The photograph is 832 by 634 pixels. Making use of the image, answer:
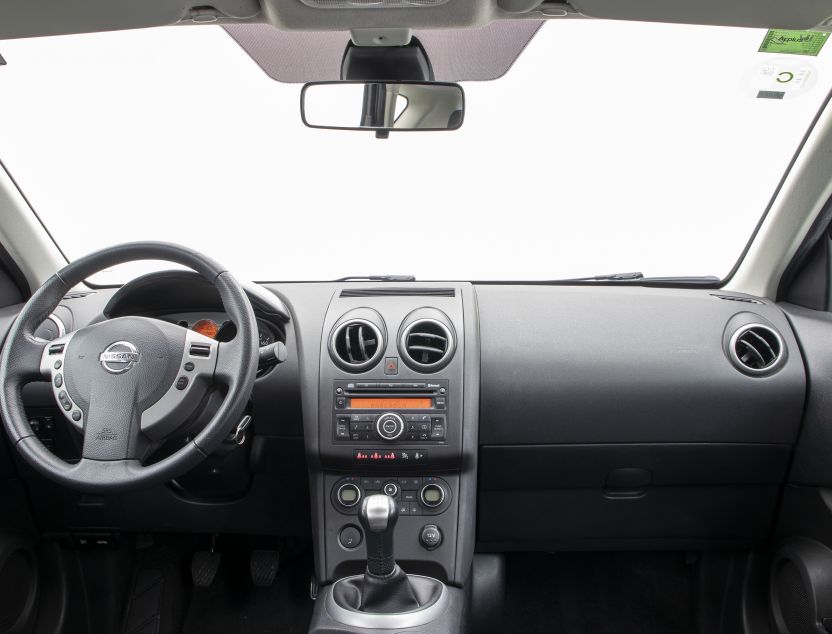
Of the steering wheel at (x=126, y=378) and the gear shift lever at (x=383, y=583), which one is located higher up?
the steering wheel at (x=126, y=378)

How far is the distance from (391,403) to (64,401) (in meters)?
0.91

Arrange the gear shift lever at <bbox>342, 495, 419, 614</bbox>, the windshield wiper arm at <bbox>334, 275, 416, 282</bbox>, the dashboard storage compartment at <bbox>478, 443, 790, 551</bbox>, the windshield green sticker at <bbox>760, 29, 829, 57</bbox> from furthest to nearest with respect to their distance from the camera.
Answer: the windshield wiper arm at <bbox>334, 275, 416, 282</bbox>
the dashboard storage compartment at <bbox>478, 443, 790, 551</bbox>
the windshield green sticker at <bbox>760, 29, 829, 57</bbox>
the gear shift lever at <bbox>342, 495, 419, 614</bbox>

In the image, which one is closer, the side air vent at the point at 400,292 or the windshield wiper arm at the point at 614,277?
the side air vent at the point at 400,292

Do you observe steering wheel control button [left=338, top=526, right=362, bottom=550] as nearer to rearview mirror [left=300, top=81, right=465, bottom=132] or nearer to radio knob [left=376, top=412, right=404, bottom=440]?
radio knob [left=376, top=412, right=404, bottom=440]

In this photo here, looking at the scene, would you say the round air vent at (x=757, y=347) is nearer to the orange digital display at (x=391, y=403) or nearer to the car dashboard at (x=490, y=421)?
the car dashboard at (x=490, y=421)

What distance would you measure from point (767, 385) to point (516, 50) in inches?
77.2

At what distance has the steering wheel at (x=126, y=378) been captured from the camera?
4.96 feet

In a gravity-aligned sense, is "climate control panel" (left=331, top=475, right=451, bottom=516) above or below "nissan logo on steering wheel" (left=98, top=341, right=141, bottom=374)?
below

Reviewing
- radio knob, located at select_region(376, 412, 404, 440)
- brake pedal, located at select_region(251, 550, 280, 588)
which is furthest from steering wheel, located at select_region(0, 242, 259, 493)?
brake pedal, located at select_region(251, 550, 280, 588)

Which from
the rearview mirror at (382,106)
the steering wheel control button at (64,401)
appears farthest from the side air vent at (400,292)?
the steering wheel control button at (64,401)

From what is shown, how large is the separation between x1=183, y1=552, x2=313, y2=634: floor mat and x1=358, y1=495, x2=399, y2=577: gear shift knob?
3.40 feet

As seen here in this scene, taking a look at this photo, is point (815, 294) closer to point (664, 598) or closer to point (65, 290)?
point (664, 598)

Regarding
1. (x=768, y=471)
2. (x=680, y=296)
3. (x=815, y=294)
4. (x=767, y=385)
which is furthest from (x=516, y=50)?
(x=768, y=471)

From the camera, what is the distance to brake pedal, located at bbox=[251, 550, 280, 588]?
8.57ft
